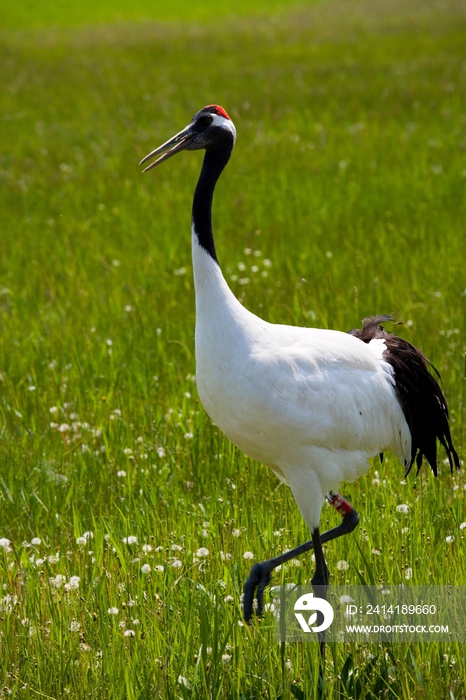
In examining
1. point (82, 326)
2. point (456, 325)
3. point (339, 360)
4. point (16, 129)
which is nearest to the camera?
A: point (339, 360)

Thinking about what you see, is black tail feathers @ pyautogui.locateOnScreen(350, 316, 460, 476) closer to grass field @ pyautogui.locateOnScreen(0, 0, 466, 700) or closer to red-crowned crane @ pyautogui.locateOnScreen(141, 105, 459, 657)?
red-crowned crane @ pyautogui.locateOnScreen(141, 105, 459, 657)

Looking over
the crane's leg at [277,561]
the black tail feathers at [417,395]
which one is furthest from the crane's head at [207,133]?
the crane's leg at [277,561]

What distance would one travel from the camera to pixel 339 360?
364 centimetres

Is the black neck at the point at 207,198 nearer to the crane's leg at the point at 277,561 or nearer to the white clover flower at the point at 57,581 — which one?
the crane's leg at the point at 277,561

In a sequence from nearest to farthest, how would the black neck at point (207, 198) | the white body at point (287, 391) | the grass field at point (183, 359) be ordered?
1. the grass field at point (183, 359)
2. the white body at point (287, 391)
3. the black neck at point (207, 198)

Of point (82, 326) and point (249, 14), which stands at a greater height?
point (249, 14)

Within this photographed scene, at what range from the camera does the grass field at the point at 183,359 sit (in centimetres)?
312

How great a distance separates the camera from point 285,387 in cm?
334

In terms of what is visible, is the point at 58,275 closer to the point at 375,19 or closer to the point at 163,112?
the point at 163,112

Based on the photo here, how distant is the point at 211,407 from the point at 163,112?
1061 centimetres

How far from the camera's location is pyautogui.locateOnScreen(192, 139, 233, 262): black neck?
3488mm

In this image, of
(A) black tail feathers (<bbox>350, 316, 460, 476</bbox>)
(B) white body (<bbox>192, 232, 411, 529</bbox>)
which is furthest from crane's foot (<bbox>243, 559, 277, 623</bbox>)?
(A) black tail feathers (<bbox>350, 316, 460, 476</bbox>)

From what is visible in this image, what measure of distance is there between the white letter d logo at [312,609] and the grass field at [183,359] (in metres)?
0.16

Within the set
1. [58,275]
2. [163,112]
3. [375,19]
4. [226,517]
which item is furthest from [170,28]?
[226,517]
